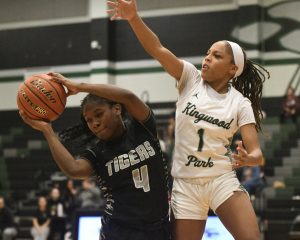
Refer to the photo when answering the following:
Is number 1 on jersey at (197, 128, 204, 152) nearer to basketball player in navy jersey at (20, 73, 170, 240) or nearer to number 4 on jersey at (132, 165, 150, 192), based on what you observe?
basketball player in navy jersey at (20, 73, 170, 240)

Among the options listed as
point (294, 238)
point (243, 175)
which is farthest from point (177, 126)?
point (243, 175)

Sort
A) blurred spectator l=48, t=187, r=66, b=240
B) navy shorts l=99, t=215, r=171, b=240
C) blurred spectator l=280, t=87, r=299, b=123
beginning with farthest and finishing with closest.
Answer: blurred spectator l=280, t=87, r=299, b=123
blurred spectator l=48, t=187, r=66, b=240
navy shorts l=99, t=215, r=171, b=240

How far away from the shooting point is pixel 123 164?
3.50m

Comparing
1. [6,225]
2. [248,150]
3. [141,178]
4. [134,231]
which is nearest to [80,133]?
[141,178]

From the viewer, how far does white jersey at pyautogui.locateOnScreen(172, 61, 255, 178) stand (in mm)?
3635

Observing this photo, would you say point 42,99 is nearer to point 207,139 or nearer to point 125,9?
point 125,9

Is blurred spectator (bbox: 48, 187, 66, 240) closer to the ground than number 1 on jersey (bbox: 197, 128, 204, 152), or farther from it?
closer to the ground

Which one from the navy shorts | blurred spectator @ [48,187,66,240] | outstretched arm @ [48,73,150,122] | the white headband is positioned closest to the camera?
outstretched arm @ [48,73,150,122]

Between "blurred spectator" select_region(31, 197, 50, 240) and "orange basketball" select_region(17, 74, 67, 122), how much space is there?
28.5 ft

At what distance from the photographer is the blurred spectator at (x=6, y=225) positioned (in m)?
11.9

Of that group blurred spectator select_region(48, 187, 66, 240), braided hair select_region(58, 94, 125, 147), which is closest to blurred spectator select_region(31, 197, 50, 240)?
blurred spectator select_region(48, 187, 66, 240)

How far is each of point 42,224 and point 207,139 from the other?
910 centimetres

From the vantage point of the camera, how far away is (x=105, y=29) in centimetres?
1650

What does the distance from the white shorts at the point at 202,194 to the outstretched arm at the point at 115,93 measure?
0.55 metres
